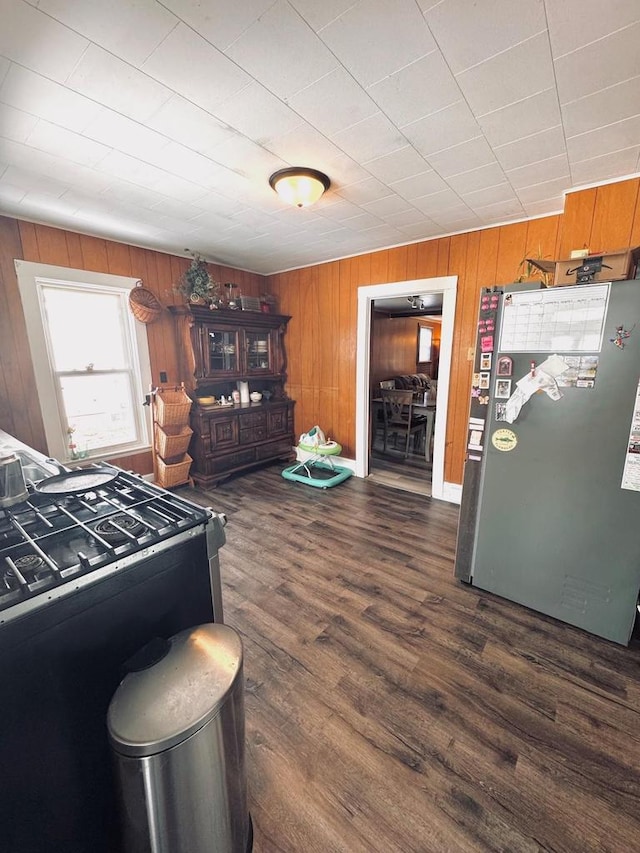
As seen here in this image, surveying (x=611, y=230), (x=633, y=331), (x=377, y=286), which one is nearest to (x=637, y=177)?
(x=611, y=230)

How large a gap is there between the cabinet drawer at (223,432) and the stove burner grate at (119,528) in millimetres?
2823

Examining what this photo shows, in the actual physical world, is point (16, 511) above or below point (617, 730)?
above

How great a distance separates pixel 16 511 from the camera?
1128 millimetres

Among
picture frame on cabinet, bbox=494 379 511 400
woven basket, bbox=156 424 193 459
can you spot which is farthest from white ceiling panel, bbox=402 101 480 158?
woven basket, bbox=156 424 193 459

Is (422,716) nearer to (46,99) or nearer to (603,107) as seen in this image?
(603,107)

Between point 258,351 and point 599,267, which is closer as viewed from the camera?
point 599,267

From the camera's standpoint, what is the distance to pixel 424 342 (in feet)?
25.3

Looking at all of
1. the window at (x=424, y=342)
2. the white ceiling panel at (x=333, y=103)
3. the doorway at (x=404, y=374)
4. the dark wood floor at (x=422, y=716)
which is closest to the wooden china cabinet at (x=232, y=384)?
the doorway at (x=404, y=374)

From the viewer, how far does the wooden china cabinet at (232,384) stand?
3.84 meters

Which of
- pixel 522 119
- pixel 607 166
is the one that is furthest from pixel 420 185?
pixel 607 166

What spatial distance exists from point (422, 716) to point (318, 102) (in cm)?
Result: 274

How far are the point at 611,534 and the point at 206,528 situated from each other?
1.96m

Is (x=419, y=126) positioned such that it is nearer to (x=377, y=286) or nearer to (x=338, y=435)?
(x=377, y=286)

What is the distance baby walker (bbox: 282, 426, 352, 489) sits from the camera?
3943 mm
